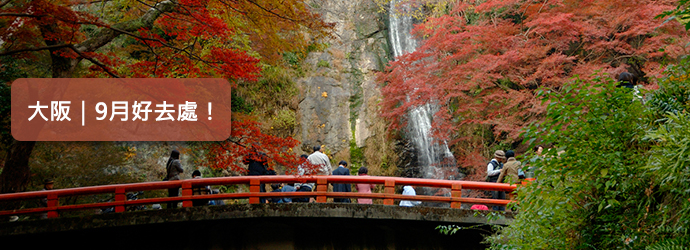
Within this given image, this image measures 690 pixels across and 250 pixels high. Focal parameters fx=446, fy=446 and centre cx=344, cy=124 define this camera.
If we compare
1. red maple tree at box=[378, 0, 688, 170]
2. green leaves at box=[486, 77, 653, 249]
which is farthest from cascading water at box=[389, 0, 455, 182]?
green leaves at box=[486, 77, 653, 249]

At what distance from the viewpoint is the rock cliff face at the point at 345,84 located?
54.2 feet

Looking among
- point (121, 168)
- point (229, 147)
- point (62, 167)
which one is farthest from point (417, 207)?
point (121, 168)

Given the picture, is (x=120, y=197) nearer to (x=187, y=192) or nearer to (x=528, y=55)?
(x=187, y=192)

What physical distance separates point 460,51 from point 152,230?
8262 mm

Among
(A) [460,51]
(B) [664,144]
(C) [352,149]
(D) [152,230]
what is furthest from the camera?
(C) [352,149]

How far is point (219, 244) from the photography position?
325 inches

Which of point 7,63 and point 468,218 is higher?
point 7,63

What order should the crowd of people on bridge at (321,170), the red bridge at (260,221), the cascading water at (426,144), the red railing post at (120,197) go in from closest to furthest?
the red bridge at (260,221) < the red railing post at (120,197) < the crowd of people on bridge at (321,170) < the cascading water at (426,144)

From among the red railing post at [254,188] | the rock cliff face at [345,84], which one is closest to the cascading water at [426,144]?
the rock cliff face at [345,84]

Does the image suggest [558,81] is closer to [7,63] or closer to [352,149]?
[352,149]

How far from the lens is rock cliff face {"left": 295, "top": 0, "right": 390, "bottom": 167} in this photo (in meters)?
16.5
